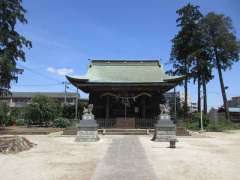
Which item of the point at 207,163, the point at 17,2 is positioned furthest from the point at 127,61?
the point at 207,163

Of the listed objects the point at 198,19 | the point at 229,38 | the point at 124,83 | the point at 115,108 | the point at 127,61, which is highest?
the point at 198,19

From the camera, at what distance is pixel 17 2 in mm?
27172

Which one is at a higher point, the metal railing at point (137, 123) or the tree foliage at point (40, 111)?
the tree foliage at point (40, 111)

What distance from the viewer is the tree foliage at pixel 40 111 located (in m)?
37.3

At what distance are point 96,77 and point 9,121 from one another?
752 inches

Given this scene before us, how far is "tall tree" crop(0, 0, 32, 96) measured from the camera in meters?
25.6

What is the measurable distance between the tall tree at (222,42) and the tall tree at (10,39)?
2453 centimetres

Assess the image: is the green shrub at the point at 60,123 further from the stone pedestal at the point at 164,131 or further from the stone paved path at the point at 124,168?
the stone paved path at the point at 124,168

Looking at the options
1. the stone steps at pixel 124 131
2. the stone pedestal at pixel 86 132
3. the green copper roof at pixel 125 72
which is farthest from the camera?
the green copper roof at pixel 125 72

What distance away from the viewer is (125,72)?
29.6 metres

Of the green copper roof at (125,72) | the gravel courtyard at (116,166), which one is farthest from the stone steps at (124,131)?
the gravel courtyard at (116,166)

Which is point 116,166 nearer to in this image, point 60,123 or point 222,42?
point 60,123

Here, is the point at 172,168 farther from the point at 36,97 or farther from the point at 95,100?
the point at 36,97

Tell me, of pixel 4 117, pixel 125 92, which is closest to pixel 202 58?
pixel 125 92
